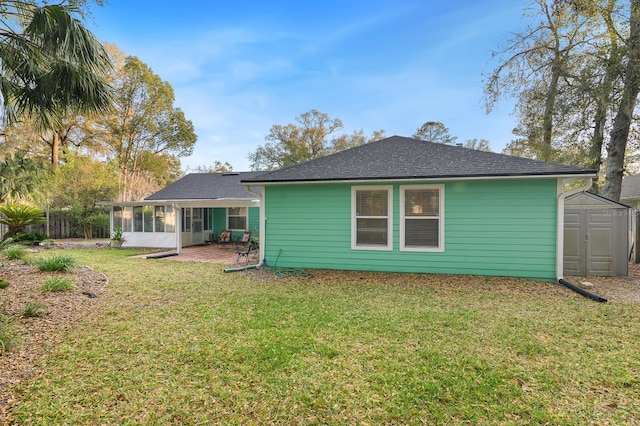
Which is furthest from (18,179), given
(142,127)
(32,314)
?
(32,314)

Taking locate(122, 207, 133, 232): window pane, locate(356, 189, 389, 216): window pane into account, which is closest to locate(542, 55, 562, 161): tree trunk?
locate(356, 189, 389, 216): window pane

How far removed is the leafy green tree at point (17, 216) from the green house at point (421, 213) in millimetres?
12016

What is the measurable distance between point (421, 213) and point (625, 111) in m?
7.08

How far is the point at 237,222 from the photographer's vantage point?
52.2ft

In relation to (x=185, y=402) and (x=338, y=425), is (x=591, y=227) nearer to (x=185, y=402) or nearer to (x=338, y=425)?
(x=338, y=425)

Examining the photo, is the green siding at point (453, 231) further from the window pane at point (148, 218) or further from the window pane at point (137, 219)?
the window pane at point (137, 219)

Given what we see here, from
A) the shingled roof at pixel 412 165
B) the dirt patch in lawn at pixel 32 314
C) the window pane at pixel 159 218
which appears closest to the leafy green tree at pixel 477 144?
the shingled roof at pixel 412 165

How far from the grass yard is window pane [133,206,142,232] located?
9.58 metres

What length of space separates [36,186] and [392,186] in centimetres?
1704

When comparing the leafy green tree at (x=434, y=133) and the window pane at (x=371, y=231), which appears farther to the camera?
the leafy green tree at (x=434, y=133)

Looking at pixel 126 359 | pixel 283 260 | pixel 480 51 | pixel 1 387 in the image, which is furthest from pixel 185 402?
pixel 480 51

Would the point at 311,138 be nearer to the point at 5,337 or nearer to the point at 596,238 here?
the point at 596,238

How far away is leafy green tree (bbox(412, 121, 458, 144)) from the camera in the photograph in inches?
1154

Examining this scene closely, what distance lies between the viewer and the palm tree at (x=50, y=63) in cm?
488
